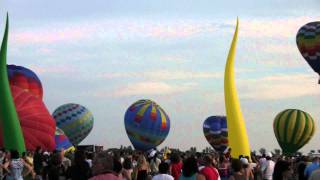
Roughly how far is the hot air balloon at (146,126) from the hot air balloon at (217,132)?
24.5 ft

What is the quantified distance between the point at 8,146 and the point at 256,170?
10580 mm

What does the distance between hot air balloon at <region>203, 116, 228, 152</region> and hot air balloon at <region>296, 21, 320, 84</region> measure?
11457 mm

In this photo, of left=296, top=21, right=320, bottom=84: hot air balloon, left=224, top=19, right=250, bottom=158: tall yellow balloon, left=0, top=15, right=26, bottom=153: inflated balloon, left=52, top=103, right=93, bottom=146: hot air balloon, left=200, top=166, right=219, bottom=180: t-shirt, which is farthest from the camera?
left=52, top=103, right=93, bottom=146: hot air balloon

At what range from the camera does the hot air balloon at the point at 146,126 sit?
5081cm

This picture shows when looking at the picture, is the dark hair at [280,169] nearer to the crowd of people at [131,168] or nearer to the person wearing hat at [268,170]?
the crowd of people at [131,168]

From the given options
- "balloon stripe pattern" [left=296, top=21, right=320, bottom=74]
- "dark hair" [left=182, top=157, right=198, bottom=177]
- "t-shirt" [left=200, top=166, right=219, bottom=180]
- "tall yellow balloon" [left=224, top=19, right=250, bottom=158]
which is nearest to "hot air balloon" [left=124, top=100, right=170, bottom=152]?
"balloon stripe pattern" [left=296, top=21, right=320, bottom=74]

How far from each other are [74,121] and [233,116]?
31.8 metres

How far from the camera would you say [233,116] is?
27688 millimetres

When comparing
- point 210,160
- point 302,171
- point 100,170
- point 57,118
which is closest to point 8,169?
point 210,160

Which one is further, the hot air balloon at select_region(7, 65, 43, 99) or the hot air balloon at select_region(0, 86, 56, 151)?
the hot air balloon at select_region(7, 65, 43, 99)

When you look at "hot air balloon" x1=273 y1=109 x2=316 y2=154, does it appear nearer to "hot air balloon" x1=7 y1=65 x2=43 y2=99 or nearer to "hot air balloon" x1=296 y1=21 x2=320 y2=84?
A: "hot air balloon" x1=296 y1=21 x2=320 y2=84

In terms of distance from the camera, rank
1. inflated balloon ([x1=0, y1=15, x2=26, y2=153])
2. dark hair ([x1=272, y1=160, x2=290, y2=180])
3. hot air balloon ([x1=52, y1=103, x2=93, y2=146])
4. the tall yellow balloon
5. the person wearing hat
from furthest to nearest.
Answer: hot air balloon ([x1=52, y1=103, x2=93, y2=146])
the tall yellow balloon
inflated balloon ([x1=0, y1=15, x2=26, y2=153])
the person wearing hat
dark hair ([x1=272, y1=160, x2=290, y2=180])

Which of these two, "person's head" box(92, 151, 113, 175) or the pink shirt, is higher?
"person's head" box(92, 151, 113, 175)

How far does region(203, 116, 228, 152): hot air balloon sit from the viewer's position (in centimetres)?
5806
